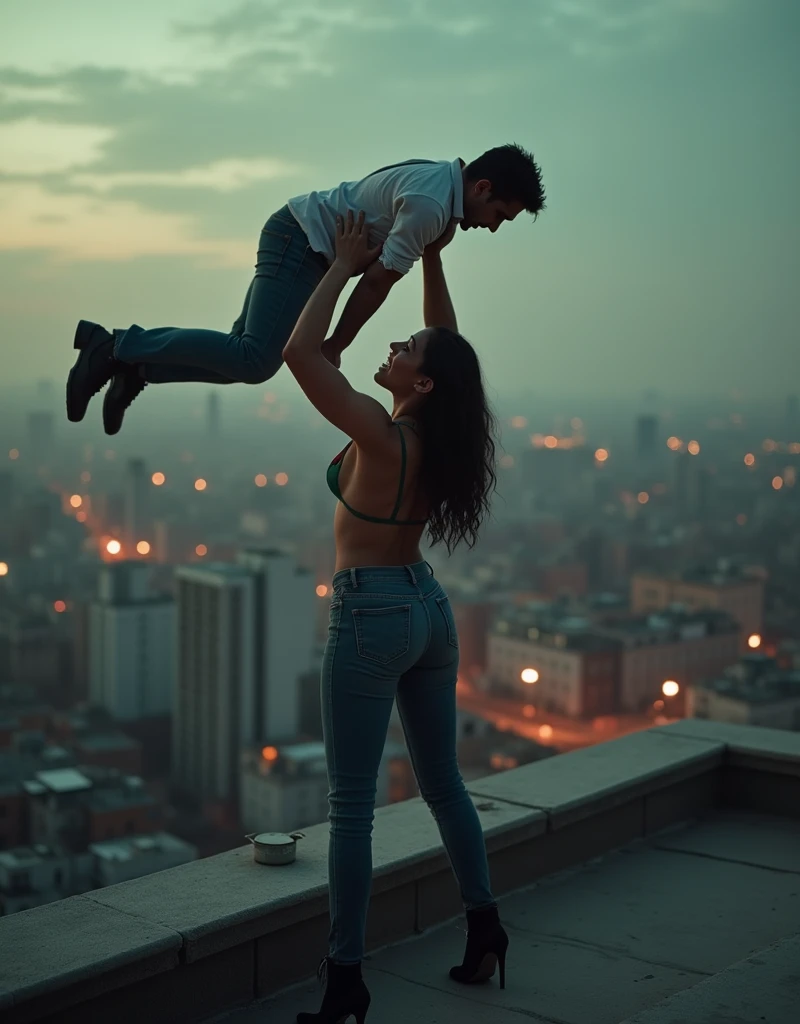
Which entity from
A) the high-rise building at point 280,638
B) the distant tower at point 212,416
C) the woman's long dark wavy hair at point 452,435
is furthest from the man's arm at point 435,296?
the distant tower at point 212,416

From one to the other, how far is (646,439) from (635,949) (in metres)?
57.5

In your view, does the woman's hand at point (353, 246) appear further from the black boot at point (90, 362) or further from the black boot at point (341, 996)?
the black boot at point (341, 996)

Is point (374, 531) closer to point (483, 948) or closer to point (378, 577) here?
point (378, 577)

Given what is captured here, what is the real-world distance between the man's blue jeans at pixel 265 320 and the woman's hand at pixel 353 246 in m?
0.15

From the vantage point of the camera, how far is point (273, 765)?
19.8 metres

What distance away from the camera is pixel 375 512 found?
5.57 ft

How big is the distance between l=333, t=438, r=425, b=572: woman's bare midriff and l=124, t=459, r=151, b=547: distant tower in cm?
3915

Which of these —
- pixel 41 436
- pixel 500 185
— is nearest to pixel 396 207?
pixel 500 185

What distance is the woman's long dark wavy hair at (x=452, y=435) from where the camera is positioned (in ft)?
5.59

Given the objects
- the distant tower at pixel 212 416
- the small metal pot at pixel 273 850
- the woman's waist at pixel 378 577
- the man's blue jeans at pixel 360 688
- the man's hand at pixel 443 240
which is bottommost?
the small metal pot at pixel 273 850

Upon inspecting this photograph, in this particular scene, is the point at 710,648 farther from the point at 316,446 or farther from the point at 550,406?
the point at 550,406

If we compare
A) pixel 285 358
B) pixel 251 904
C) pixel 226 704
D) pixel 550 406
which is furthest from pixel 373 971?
pixel 550 406

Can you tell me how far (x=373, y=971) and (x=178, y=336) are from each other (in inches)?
40.6

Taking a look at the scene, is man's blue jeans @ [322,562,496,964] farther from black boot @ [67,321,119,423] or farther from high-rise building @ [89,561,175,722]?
high-rise building @ [89,561,175,722]
